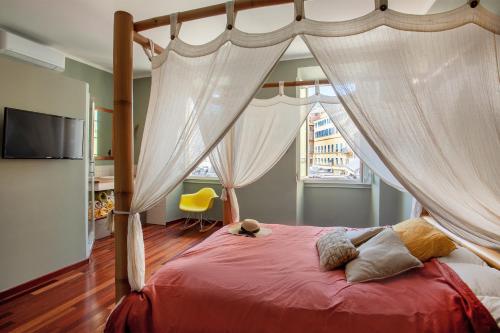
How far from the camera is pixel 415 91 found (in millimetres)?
1230

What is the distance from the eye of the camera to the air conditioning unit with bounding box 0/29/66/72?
9.93ft

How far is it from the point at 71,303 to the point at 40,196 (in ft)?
3.80

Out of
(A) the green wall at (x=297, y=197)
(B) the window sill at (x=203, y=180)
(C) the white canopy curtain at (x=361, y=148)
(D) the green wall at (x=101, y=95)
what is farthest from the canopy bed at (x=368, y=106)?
(D) the green wall at (x=101, y=95)

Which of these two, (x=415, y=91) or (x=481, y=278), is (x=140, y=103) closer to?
(x=415, y=91)

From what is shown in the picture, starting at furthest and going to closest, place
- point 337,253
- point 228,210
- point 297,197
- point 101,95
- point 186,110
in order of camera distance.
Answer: point 101,95 < point 297,197 < point 228,210 < point 337,253 < point 186,110

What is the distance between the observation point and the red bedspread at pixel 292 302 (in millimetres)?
1197

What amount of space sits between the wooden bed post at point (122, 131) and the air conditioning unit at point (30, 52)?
8.30 ft

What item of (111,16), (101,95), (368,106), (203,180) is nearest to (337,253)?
(368,106)

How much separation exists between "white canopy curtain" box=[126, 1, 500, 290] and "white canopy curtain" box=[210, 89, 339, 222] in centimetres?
136

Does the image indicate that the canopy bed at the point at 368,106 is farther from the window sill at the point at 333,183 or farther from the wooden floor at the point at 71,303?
the window sill at the point at 333,183

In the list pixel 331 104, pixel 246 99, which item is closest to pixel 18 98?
pixel 246 99

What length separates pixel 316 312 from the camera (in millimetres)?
1264

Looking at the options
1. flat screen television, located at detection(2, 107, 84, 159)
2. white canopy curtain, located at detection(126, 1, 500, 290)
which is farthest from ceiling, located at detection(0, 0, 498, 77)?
white canopy curtain, located at detection(126, 1, 500, 290)

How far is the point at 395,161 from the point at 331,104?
5.22 feet
